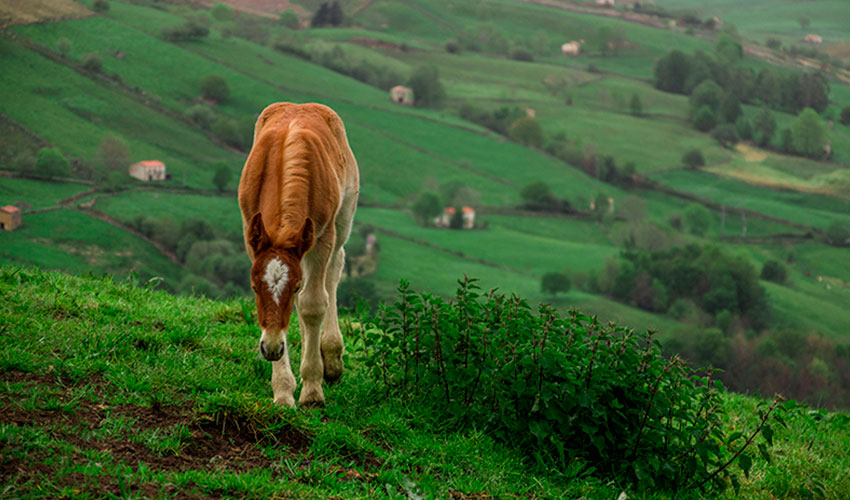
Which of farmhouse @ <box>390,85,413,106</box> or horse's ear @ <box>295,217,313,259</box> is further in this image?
farmhouse @ <box>390,85,413,106</box>

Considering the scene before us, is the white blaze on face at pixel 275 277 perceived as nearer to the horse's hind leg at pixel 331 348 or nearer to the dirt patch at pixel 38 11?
the horse's hind leg at pixel 331 348

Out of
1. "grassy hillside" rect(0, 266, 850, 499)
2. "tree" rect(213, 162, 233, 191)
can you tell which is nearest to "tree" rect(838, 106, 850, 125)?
"tree" rect(213, 162, 233, 191)

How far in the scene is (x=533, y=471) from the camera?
6906 millimetres

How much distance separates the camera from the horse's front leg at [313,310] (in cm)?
743

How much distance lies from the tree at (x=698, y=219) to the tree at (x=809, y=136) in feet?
64.9

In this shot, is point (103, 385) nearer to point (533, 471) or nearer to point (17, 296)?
point (17, 296)

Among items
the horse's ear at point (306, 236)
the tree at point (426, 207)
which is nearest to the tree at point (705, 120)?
the tree at point (426, 207)

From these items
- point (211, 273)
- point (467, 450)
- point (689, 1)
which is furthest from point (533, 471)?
point (689, 1)

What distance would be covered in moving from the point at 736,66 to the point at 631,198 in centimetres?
4365

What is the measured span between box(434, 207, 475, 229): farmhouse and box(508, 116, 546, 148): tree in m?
20.6

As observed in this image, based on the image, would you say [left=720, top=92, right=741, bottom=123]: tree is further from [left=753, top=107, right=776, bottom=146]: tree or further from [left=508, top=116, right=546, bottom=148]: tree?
[left=508, top=116, right=546, bottom=148]: tree

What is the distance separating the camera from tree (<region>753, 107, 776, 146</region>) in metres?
111

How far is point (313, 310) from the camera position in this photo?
7.46 m

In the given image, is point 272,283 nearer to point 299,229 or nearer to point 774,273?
point 299,229
